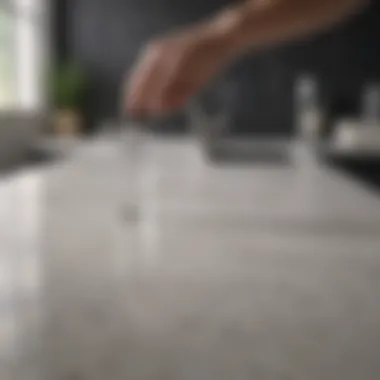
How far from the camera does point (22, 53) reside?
10.7 feet

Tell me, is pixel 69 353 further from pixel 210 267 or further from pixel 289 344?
pixel 210 267

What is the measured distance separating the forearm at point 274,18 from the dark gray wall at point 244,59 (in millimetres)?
2680

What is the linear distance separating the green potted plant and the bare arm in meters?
2.23

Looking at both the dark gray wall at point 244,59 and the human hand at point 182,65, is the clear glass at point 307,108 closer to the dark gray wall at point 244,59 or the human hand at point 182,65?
the dark gray wall at point 244,59

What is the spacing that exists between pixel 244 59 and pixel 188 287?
9.72 ft

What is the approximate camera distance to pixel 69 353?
0.36 m

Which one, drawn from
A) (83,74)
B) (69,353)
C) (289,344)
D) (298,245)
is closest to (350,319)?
(289,344)

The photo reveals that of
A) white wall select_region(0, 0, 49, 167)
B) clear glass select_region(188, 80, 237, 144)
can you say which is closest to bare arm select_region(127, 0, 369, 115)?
clear glass select_region(188, 80, 237, 144)

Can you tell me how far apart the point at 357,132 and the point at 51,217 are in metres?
2.28

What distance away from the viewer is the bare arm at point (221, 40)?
0.61 metres

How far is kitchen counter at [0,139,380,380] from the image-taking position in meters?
0.36

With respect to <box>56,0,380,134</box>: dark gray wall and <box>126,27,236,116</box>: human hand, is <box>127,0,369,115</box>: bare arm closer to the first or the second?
<box>126,27,236,116</box>: human hand

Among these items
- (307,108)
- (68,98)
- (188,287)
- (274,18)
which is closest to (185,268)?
(188,287)

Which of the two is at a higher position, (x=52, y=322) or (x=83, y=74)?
(x=83, y=74)
